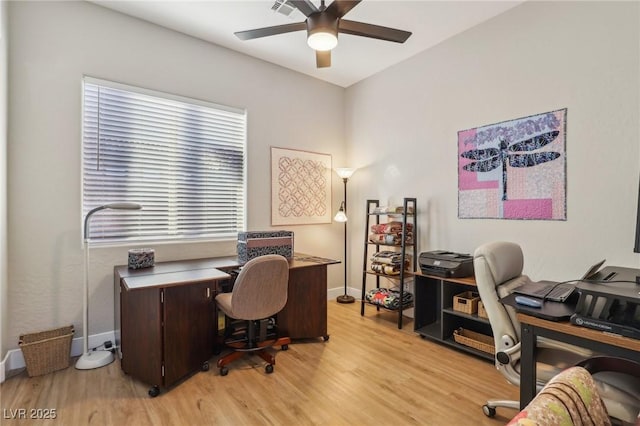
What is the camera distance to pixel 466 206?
3119mm

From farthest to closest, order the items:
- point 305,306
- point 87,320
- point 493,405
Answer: point 305,306 < point 87,320 < point 493,405

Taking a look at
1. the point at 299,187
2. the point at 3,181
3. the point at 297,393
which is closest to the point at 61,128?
the point at 3,181

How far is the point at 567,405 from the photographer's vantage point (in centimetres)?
74

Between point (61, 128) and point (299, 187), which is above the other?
point (61, 128)

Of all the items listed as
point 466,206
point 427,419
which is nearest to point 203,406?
point 427,419

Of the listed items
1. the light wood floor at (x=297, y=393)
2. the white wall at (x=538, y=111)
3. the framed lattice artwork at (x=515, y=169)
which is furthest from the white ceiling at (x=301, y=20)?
the light wood floor at (x=297, y=393)

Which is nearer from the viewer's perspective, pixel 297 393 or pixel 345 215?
pixel 297 393

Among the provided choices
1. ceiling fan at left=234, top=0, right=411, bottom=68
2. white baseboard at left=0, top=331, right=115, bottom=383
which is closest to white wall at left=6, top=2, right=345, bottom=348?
white baseboard at left=0, top=331, right=115, bottom=383

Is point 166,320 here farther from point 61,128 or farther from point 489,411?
point 489,411

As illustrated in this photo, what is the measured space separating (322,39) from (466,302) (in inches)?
93.9

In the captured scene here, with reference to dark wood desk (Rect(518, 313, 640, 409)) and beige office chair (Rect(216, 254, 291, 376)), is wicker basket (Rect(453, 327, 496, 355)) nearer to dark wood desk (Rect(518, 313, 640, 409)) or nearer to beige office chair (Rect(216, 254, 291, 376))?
dark wood desk (Rect(518, 313, 640, 409))

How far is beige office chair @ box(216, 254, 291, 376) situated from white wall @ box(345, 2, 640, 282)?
186 cm

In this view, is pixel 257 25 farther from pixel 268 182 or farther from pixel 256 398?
pixel 256 398

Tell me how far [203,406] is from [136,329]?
2.37ft
